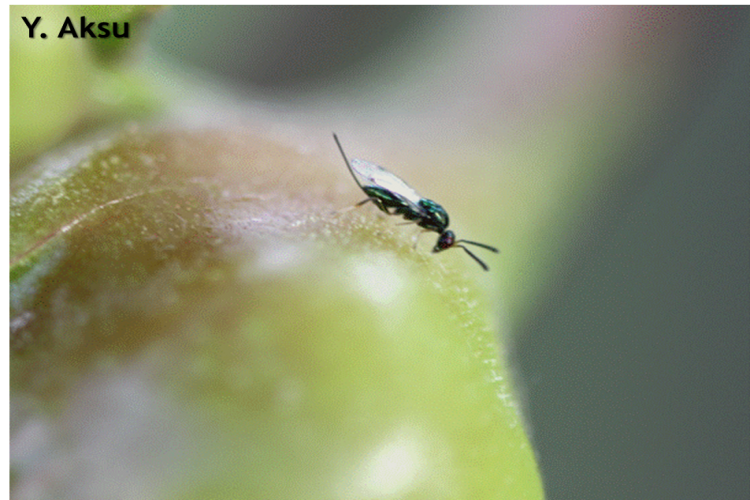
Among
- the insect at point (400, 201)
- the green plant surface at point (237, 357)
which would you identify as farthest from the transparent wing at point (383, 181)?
the green plant surface at point (237, 357)

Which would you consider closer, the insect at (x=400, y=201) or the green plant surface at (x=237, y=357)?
the green plant surface at (x=237, y=357)

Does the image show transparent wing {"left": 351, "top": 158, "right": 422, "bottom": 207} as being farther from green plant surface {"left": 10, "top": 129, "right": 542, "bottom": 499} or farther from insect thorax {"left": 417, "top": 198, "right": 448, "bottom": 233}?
green plant surface {"left": 10, "top": 129, "right": 542, "bottom": 499}

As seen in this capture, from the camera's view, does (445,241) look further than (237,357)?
Yes

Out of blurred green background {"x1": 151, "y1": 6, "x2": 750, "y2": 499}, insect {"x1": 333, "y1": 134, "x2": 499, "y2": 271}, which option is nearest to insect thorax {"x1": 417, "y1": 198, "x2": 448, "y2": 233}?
insect {"x1": 333, "y1": 134, "x2": 499, "y2": 271}

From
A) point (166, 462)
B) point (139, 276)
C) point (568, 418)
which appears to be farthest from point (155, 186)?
point (568, 418)

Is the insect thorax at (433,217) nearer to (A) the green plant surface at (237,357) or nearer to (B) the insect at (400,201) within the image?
(B) the insect at (400,201)

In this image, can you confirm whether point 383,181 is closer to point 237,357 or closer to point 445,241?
point 445,241

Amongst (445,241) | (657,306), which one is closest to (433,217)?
(445,241)
